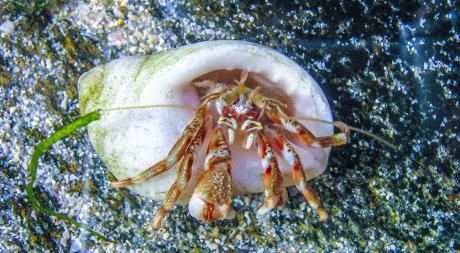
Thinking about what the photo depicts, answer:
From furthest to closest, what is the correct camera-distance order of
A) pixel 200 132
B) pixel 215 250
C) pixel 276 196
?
pixel 215 250 → pixel 200 132 → pixel 276 196

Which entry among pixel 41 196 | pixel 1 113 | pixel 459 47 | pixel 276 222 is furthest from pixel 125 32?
pixel 459 47

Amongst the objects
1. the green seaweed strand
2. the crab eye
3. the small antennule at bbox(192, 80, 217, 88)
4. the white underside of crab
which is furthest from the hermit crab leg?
the green seaweed strand

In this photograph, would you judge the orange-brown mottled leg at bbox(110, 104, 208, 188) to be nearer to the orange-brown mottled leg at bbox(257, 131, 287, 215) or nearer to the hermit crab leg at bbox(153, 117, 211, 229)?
the hermit crab leg at bbox(153, 117, 211, 229)

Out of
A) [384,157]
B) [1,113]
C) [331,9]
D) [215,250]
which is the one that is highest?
[331,9]

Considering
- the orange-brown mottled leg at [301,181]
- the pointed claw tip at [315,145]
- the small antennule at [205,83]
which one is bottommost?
the orange-brown mottled leg at [301,181]

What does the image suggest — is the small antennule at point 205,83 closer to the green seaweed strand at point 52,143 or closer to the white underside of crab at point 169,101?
the white underside of crab at point 169,101

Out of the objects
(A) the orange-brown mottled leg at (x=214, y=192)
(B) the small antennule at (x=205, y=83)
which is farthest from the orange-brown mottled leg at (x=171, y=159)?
(B) the small antennule at (x=205, y=83)

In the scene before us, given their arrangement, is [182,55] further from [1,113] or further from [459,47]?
[459,47]

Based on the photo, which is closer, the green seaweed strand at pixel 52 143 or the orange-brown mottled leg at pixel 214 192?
the orange-brown mottled leg at pixel 214 192
